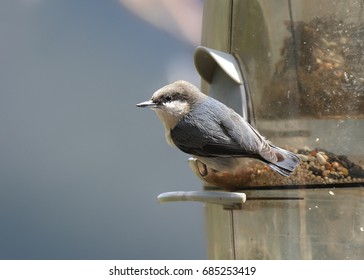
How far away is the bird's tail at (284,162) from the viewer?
1.97 m

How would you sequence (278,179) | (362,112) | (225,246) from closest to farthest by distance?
(362,112) < (278,179) < (225,246)

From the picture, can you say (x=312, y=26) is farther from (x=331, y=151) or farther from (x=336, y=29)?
(x=331, y=151)

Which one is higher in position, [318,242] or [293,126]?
[293,126]

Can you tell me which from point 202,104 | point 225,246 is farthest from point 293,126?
point 225,246

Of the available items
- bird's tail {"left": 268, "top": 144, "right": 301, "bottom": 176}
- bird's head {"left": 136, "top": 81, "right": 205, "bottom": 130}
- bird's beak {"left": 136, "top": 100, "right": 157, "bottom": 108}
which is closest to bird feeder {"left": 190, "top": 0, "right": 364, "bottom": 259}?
bird's tail {"left": 268, "top": 144, "right": 301, "bottom": 176}

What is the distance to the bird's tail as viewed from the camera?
197 centimetres

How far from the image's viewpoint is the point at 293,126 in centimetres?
207

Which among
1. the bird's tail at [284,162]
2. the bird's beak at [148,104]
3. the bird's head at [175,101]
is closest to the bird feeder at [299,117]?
the bird's tail at [284,162]

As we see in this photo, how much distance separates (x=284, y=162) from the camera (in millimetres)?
1986

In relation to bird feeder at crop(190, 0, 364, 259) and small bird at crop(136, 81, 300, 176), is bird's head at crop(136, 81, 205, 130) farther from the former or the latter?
bird feeder at crop(190, 0, 364, 259)

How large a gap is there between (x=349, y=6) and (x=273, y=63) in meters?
0.24

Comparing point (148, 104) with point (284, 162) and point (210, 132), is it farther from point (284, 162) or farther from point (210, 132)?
point (284, 162)

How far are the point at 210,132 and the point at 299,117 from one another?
9.4 inches

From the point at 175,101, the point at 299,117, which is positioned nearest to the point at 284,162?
the point at 299,117
